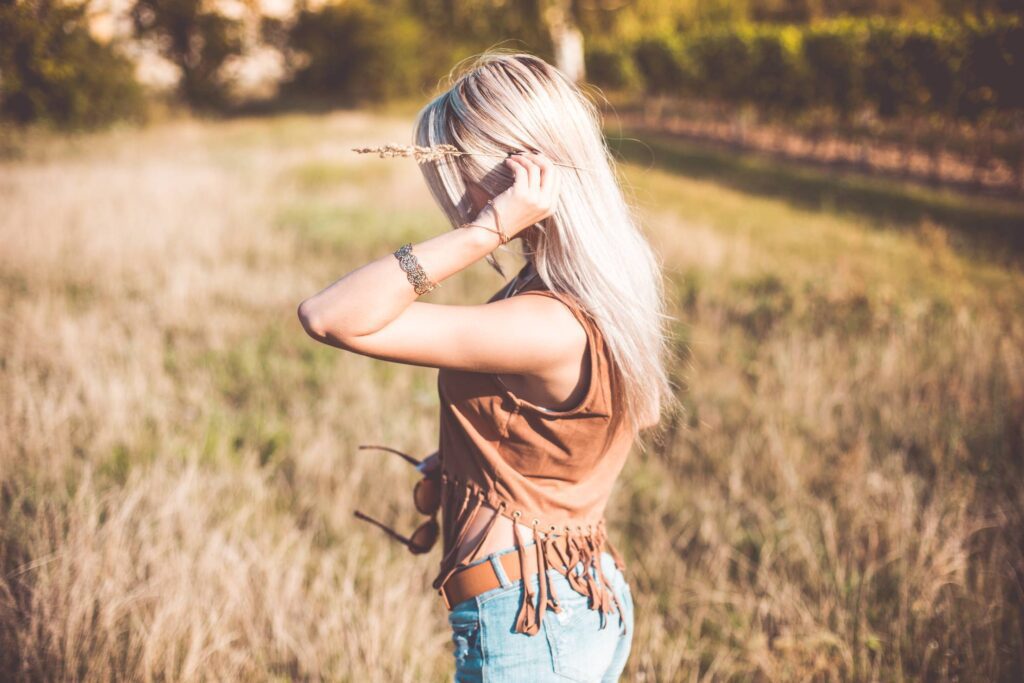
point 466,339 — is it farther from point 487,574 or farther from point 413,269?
point 487,574

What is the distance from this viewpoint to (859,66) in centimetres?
1642

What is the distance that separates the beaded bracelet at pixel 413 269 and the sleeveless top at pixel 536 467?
22 centimetres

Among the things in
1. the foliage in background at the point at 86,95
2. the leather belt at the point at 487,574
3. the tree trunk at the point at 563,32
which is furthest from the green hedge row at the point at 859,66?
the foliage in background at the point at 86,95

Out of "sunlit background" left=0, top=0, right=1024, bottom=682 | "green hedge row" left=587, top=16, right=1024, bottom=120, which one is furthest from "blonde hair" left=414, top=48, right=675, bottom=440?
"green hedge row" left=587, top=16, right=1024, bottom=120

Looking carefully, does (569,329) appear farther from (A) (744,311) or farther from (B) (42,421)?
(A) (744,311)

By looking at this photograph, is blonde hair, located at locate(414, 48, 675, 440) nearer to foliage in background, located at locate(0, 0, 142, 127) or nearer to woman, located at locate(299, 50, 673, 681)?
woman, located at locate(299, 50, 673, 681)

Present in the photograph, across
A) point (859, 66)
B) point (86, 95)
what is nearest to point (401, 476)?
point (859, 66)

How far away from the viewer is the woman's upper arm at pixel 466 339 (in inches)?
49.2

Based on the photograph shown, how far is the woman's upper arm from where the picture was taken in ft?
4.10

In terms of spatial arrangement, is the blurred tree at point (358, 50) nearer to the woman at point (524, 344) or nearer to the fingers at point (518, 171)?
the woman at point (524, 344)

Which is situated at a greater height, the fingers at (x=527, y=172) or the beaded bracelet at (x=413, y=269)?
the fingers at (x=527, y=172)

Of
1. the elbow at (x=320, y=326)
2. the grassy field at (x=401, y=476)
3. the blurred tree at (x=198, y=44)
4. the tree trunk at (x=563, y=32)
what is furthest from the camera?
the blurred tree at (x=198, y=44)

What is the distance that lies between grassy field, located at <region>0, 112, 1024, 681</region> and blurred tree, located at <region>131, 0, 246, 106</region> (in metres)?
26.4

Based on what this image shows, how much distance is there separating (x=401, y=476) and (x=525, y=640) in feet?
7.92
